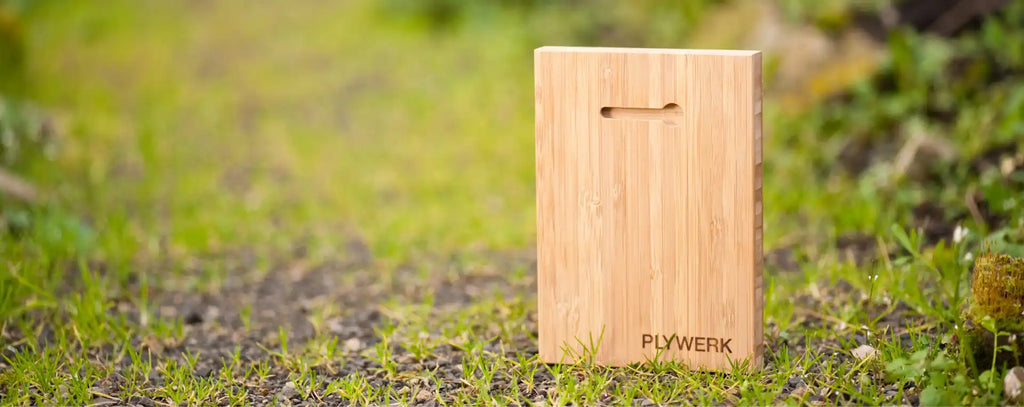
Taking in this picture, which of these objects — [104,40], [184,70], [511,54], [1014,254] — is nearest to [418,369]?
[1014,254]

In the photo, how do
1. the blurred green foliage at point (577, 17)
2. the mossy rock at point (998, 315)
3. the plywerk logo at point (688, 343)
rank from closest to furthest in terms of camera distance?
the mossy rock at point (998, 315) → the plywerk logo at point (688, 343) → the blurred green foliage at point (577, 17)

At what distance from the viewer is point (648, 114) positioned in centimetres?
315

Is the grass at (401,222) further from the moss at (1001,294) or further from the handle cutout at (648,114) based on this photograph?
the handle cutout at (648,114)

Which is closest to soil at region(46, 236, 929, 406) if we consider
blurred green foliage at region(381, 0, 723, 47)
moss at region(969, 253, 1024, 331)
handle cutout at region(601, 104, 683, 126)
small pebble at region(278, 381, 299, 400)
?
small pebble at region(278, 381, 299, 400)

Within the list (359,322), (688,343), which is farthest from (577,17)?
(688,343)

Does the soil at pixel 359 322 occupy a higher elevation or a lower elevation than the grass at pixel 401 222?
lower

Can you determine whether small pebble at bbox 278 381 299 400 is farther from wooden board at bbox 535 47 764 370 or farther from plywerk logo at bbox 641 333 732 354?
plywerk logo at bbox 641 333 732 354

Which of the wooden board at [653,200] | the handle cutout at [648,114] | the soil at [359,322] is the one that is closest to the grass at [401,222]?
the soil at [359,322]

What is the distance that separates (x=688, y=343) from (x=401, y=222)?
8.35ft

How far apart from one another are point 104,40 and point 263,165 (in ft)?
12.3

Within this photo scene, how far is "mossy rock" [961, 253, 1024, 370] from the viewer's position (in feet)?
9.69

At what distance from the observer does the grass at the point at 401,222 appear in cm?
331

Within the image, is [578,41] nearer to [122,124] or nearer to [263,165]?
[263,165]

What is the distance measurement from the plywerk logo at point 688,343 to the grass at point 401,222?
0.07 metres
